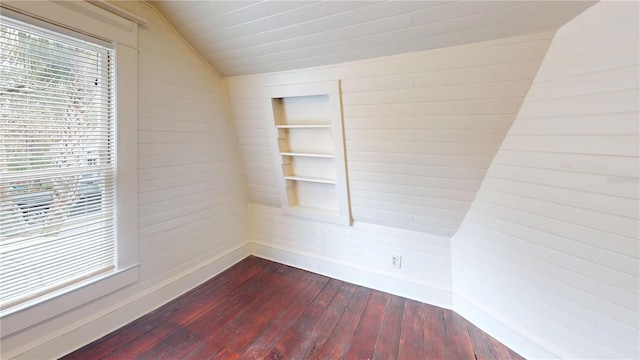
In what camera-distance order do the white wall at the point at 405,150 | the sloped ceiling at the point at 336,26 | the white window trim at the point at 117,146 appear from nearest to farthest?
the sloped ceiling at the point at 336,26
the white window trim at the point at 117,146
the white wall at the point at 405,150

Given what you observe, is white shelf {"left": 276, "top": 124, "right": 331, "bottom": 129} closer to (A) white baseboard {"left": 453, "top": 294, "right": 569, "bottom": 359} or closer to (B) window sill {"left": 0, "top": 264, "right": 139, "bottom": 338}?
(B) window sill {"left": 0, "top": 264, "right": 139, "bottom": 338}

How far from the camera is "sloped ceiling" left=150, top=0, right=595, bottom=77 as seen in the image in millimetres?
1292

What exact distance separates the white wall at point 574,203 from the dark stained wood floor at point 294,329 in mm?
390

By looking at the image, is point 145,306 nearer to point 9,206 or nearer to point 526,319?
point 9,206

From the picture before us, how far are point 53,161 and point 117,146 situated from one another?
12.7 inches

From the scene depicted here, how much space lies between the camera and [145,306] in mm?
2037

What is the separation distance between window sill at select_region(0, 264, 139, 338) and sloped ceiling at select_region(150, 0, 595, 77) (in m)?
1.82

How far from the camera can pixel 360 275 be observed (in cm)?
252

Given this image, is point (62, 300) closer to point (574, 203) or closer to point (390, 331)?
point (390, 331)

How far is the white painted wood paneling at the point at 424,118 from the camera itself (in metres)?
1.47

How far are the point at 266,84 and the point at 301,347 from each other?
6.70ft

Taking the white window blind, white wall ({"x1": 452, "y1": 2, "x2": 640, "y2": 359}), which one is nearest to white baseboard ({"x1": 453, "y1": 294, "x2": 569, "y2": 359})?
white wall ({"x1": 452, "y1": 2, "x2": 640, "y2": 359})

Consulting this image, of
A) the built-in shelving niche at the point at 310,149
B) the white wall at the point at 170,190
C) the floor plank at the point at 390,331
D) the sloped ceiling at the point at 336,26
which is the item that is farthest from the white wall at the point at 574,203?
the white wall at the point at 170,190

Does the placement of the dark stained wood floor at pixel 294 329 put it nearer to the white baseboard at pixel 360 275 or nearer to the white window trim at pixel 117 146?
the white baseboard at pixel 360 275
